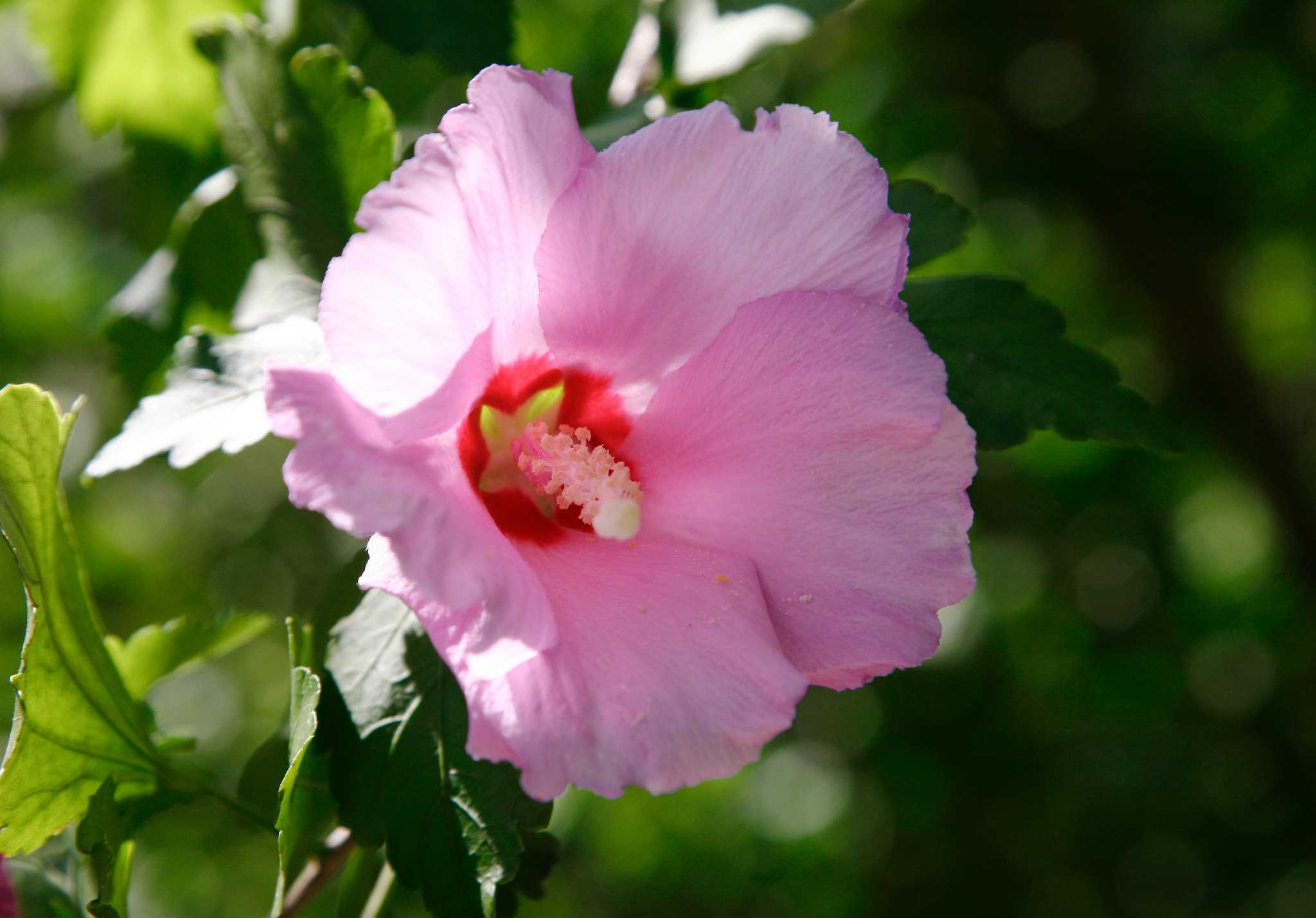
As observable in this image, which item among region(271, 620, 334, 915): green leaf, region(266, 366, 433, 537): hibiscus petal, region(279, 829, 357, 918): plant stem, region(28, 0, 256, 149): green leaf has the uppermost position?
region(266, 366, 433, 537): hibiscus petal

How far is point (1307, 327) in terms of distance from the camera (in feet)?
9.80

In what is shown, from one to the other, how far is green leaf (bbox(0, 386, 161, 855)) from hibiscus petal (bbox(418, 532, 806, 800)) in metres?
0.31

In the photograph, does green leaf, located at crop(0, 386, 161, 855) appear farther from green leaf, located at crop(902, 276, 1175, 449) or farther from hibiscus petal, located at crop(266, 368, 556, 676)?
green leaf, located at crop(902, 276, 1175, 449)

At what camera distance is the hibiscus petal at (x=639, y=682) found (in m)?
0.61

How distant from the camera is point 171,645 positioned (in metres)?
1.00

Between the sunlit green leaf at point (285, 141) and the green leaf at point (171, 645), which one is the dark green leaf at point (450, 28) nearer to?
the sunlit green leaf at point (285, 141)

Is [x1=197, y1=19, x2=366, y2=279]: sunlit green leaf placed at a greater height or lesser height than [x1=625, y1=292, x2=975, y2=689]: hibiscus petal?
greater

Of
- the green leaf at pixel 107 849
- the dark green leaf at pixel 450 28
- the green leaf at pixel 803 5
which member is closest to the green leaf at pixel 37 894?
the green leaf at pixel 107 849

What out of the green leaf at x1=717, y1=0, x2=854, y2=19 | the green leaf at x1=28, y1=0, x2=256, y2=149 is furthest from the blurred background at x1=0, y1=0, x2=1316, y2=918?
the green leaf at x1=717, y1=0, x2=854, y2=19

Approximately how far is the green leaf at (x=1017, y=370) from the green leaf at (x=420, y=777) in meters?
0.41

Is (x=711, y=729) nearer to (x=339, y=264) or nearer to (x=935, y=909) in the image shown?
(x=339, y=264)

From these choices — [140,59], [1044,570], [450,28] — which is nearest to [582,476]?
[450,28]

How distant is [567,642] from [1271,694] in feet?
8.23

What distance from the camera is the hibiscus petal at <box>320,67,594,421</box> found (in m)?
0.61
